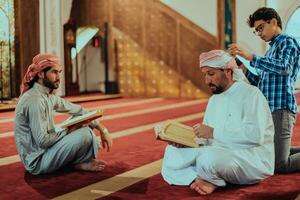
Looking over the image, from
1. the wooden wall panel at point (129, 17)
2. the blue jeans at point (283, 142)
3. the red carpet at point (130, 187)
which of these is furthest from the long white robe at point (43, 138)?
the wooden wall panel at point (129, 17)

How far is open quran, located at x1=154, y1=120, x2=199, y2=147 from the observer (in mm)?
2785

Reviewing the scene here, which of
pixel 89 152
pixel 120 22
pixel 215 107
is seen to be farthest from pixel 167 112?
pixel 215 107

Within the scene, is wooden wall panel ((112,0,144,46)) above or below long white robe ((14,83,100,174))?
above

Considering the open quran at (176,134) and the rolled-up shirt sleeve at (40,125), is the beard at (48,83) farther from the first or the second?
the open quran at (176,134)

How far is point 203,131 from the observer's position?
2871 mm

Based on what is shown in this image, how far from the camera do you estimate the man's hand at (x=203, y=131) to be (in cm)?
287

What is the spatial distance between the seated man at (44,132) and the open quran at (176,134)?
2.38ft

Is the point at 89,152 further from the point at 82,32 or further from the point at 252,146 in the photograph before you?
the point at 82,32

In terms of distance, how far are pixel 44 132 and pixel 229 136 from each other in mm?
1231

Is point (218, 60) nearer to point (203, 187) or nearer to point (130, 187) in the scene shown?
point (203, 187)

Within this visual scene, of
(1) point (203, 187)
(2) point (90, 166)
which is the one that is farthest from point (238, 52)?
(2) point (90, 166)

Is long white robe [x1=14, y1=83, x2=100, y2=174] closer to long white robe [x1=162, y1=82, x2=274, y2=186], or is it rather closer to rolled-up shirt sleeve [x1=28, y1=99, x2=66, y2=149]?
rolled-up shirt sleeve [x1=28, y1=99, x2=66, y2=149]

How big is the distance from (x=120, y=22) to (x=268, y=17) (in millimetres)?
7368

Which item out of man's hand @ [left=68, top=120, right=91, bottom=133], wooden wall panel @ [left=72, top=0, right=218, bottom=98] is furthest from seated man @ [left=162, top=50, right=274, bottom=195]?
wooden wall panel @ [left=72, top=0, right=218, bottom=98]
